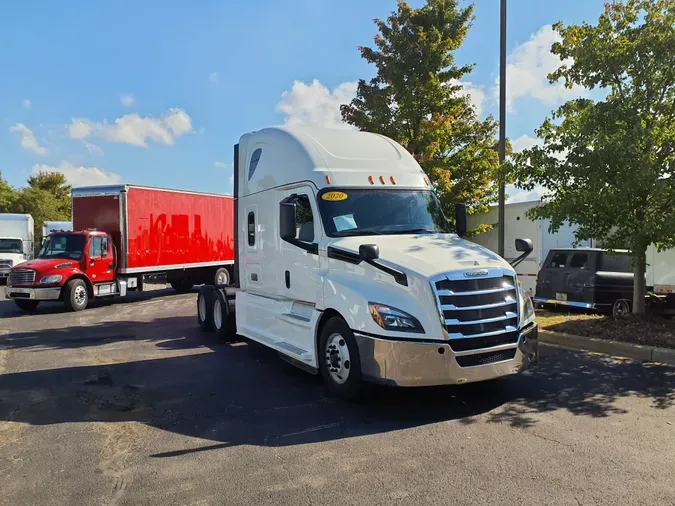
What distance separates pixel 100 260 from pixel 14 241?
1326 centimetres

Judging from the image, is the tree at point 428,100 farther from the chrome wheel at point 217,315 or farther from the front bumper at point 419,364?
the front bumper at point 419,364

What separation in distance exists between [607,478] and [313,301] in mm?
3621

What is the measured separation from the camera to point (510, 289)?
19.1ft

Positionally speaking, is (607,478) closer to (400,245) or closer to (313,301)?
(400,245)

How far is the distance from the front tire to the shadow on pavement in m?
0.19

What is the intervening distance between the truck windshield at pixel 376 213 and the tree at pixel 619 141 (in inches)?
125

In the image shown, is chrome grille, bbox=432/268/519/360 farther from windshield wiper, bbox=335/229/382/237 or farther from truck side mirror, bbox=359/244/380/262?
windshield wiper, bbox=335/229/382/237

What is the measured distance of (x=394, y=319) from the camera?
5.43 metres

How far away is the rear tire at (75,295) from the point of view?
1471cm

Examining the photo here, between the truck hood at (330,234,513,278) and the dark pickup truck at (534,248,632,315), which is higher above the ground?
the truck hood at (330,234,513,278)

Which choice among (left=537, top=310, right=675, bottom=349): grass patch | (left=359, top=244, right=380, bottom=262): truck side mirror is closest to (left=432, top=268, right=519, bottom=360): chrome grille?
(left=359, top=244, right=380, bottom=262): truck side mirror

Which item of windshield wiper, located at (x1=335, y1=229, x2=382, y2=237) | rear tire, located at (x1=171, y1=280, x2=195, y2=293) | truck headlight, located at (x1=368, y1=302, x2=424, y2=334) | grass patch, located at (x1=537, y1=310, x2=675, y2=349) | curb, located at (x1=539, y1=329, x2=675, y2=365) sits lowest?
curb, located at (x1=539, y1=329, x2=675, y2=365)

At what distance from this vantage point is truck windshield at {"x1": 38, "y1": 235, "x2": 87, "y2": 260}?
15234mm

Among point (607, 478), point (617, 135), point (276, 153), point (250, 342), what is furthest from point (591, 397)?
point (250, 342)
